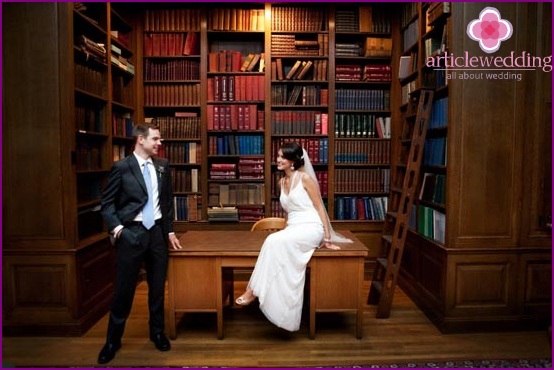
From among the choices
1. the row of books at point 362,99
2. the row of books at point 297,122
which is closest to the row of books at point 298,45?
the row of books at point 362,99

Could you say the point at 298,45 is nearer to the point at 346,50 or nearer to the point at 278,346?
the point at 346,50

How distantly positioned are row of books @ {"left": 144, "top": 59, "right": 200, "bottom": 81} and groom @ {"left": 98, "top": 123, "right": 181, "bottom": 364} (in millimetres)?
2104

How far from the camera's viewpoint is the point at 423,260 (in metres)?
4.02

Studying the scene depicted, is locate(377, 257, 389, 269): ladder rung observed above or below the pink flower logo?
below

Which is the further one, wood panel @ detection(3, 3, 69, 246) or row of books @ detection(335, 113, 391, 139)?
row of books @ detection(335, 113, 391, 139)

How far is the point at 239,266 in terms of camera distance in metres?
3.22

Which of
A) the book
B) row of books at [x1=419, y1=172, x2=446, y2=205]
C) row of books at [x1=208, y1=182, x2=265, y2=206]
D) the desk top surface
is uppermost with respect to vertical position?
the book

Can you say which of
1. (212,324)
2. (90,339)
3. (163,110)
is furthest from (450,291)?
(163,110)

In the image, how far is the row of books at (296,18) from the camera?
16.0 ft

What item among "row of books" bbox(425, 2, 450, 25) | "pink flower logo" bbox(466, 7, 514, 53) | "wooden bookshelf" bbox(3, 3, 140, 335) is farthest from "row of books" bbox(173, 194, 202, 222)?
"pink flower logo" bbox(466, 7, 514, 53)

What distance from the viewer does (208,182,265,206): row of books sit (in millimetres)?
5008

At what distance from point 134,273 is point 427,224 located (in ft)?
8.15

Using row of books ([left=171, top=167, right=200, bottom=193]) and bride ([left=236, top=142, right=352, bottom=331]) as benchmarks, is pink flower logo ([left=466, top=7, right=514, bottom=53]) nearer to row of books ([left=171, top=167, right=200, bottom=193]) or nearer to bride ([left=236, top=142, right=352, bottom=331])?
bride ([left=236, top=142, right=352, bottom=331])

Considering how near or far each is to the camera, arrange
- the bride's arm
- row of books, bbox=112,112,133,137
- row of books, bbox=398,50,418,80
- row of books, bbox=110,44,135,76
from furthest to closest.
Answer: row of books, bbox=398,50,418,80 < row of books, bbox=112,112,133,137 < row of books, bbox=110,44,135,76 < the bride's arm
